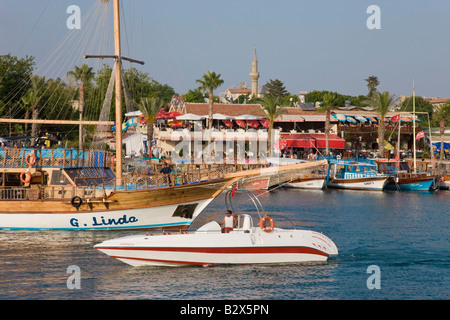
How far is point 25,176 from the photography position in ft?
105

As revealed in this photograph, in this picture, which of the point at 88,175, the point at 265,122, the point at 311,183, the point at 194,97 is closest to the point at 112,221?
the point at 88,175

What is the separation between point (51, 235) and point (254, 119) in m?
50.3

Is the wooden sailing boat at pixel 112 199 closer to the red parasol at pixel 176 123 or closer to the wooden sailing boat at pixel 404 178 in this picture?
the wooden sailing boat at pixel 404 178

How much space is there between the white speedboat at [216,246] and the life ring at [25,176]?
35.8 ft

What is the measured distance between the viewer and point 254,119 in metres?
77.8

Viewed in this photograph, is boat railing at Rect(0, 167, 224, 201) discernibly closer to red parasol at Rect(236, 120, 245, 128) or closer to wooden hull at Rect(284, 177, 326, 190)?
wooden hull at Rect(284, 177, 326, 190)

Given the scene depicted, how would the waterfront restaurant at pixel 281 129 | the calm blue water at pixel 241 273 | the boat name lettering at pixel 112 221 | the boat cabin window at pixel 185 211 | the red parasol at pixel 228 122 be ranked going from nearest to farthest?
1. the calm blue water at pixel 241 273
2. the boat name lettering at pixel 112 221
3. the boat cabin window at pixel 185 211
4. the waterfront restaurant at pixel 281 129
5. the red parasol at pixel 228 122

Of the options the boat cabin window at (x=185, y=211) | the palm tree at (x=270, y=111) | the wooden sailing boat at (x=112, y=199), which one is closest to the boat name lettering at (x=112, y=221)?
the wooden sailing boat at (x=112, y=199)

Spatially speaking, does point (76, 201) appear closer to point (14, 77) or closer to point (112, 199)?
point (112, 199)

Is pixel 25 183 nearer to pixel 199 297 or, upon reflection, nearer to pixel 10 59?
pixel 199 297

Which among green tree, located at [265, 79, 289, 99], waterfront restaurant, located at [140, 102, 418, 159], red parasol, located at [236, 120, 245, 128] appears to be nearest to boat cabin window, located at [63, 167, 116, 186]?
waterfront restaurant, located at [140, 102, 418, 159]

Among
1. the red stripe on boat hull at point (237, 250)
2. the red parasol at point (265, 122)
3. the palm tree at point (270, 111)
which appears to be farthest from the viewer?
the red parasol at point (265, 122)

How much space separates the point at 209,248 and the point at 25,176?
14.0 meters

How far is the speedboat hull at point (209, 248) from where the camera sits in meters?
23.0
